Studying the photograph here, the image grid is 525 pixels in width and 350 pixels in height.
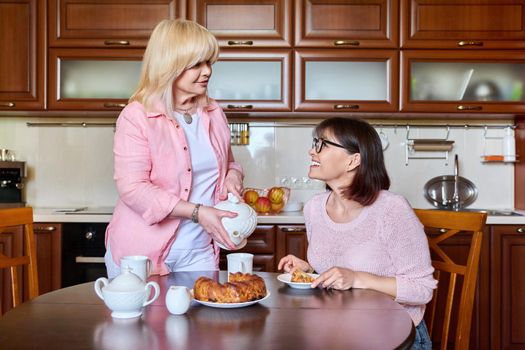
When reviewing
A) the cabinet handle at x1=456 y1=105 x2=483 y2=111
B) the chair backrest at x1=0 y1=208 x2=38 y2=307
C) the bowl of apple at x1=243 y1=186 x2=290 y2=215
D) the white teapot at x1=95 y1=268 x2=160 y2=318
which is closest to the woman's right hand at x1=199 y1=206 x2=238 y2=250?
the white teapot at x1=95 y1=268 x2=160 y2=318

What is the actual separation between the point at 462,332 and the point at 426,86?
1.95 metres

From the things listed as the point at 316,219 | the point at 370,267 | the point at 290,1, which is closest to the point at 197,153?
the point at 316,219

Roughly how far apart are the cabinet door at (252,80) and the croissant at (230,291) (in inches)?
80.0

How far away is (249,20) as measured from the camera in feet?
11.0

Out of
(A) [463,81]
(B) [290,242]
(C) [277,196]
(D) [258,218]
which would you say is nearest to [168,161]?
(D) [258,218]

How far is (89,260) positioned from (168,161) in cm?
152

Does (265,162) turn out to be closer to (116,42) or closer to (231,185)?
(116,42)

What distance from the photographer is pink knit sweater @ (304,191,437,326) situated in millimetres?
1620

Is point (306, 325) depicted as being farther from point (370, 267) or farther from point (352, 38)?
point (352, 38)

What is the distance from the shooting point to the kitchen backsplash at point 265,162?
3.71 metres

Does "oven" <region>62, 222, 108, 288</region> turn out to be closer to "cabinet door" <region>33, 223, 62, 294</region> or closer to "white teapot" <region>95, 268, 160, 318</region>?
"cabinet door" <region>33, 223, 62, 294</region>

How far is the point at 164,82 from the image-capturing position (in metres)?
1.86

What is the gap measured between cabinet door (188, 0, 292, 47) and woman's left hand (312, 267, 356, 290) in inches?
79.5

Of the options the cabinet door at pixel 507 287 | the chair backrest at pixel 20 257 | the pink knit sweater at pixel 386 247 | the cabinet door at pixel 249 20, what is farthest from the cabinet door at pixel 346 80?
the chair backrest at pixel 20 257
